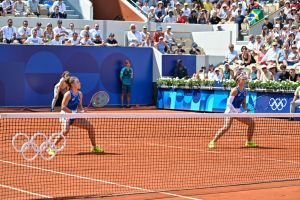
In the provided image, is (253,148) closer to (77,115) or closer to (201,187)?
(201,187)

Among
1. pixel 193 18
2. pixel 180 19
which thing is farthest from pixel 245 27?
pixel 180 19

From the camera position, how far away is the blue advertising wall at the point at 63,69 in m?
28.1

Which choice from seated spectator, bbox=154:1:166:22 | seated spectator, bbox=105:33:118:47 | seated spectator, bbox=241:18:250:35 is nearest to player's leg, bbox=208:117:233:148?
seated spectator, bbox=105:33:118:47

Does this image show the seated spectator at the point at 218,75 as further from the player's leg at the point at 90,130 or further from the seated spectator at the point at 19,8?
the player's leg at the point at 90,130

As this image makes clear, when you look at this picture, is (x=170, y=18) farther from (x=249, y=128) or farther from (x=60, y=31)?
(x=249, y=128)

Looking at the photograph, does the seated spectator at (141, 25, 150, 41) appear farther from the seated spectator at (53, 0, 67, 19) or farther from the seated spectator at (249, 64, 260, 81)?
the seated spectator at (249, 64, 260, 81)

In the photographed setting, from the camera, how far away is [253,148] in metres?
17.1

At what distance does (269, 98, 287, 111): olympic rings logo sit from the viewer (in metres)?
26.1

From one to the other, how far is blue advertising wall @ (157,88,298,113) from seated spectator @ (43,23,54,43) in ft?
17.6

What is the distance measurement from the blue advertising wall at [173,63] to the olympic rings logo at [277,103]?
6.72 metres

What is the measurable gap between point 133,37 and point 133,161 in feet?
60.7

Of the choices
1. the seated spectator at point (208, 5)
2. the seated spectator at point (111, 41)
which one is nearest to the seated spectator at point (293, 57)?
the seated spectator at point (111, 41)

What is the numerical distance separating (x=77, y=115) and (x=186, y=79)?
784 inches

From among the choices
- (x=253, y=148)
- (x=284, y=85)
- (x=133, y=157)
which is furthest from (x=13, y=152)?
(x=284, y=85)
